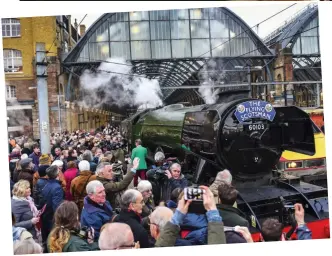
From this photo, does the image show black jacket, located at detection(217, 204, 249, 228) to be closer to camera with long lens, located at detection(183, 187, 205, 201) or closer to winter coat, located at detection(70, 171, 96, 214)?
camera with long lens, located at detection(183, 187, 205, 201)

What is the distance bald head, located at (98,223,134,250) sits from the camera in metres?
2.90

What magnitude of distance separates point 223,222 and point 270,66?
5.79 m

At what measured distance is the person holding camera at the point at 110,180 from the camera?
14.4 feet

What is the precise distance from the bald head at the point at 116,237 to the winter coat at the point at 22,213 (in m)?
1.44

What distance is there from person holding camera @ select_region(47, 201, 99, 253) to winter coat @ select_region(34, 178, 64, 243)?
4.36 feet

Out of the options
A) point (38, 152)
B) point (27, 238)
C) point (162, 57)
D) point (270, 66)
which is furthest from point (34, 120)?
point (270, 66)

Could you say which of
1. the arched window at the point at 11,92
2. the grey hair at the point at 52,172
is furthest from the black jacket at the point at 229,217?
the arched window at the point at 11,92

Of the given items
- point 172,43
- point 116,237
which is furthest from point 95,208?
point 172,43

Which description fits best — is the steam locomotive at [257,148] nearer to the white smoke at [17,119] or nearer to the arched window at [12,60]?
the white smoke at [17,119]

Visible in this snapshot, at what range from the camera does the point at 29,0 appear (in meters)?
4.84

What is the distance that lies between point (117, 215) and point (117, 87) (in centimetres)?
641

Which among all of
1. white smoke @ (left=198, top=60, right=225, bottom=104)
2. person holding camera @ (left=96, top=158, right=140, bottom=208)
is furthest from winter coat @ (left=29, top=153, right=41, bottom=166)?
white smoke @ (left=198, top=60, right=225, bottom=104)

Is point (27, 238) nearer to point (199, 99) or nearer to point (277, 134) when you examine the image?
point (277, 134)

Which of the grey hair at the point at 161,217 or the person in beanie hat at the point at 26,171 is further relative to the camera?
the person in beanie hat at the point at 26,171
